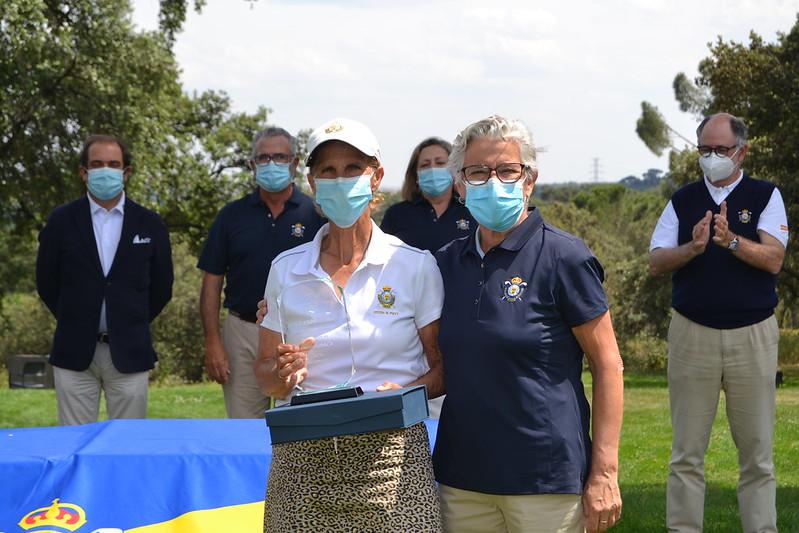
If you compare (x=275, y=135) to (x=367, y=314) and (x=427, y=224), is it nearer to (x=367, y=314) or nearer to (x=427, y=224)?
(x=427, y=224)

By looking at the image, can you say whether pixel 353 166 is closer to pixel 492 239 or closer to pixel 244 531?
pixel 492 239

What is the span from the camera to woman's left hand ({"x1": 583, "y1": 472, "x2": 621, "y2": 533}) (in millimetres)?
3037

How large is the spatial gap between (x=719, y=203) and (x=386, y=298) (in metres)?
3.29

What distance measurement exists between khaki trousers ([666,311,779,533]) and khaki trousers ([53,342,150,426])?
126 inches

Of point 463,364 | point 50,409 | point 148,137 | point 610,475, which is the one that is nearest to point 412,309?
point 463,364

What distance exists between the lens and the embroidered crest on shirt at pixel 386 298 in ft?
10.4

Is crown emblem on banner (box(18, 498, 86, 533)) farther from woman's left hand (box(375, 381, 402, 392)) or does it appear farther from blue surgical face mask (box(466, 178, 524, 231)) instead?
blue surgical face mask (box(466, 178, 524, 231))

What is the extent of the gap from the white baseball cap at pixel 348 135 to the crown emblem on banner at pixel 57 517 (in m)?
1.95

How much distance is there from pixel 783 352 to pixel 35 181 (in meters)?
21.2

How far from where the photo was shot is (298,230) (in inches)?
250

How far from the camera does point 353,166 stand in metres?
3.27

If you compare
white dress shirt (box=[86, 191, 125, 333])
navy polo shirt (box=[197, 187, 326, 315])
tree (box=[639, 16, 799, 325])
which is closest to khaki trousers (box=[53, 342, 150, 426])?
white dress shirt (box=[86, 191, 125, 333])

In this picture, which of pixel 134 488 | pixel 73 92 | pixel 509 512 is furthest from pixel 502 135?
pixel 73 92

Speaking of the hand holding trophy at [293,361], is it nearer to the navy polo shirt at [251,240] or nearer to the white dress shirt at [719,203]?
the navy polo shirt at [251,240]
